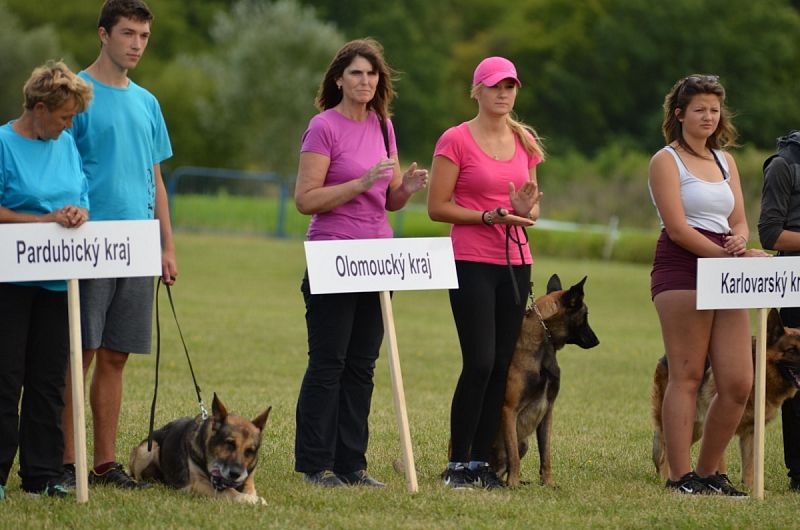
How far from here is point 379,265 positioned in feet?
21.6

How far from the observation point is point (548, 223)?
123 feet

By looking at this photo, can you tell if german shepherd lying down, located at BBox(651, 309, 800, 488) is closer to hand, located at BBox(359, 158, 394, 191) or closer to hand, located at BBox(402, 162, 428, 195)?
hand, located at BBox(402, 162, 428, 195)

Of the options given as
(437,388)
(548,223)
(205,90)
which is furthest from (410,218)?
(437,388)

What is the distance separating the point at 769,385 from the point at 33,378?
4.25 meters

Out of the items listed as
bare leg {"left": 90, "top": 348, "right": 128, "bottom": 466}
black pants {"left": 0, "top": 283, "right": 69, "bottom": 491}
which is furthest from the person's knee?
black pants {"left": 0, "top": 283, "right": 69, "bottom": 491}

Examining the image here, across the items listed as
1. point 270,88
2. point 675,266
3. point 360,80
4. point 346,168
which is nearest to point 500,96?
point 360,80

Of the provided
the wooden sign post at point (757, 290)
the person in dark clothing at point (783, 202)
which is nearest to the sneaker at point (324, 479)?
the wooden sign post at point (757, 290)

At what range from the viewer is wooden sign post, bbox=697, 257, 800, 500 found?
6750mm

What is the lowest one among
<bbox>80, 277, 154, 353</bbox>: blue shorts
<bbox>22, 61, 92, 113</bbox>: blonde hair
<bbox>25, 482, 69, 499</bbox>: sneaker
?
<bbox>25, 482, 69, 499</bbox>: sneaker

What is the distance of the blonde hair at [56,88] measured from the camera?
594 centimetres

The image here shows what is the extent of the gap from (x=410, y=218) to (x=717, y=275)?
31680 millimetres

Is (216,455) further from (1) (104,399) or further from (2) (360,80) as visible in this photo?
(2) (360,80)

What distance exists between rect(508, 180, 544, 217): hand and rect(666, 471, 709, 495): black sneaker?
1.67 metres

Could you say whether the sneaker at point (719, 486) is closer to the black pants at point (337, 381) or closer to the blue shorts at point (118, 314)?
the black pants at point (337, 381)
